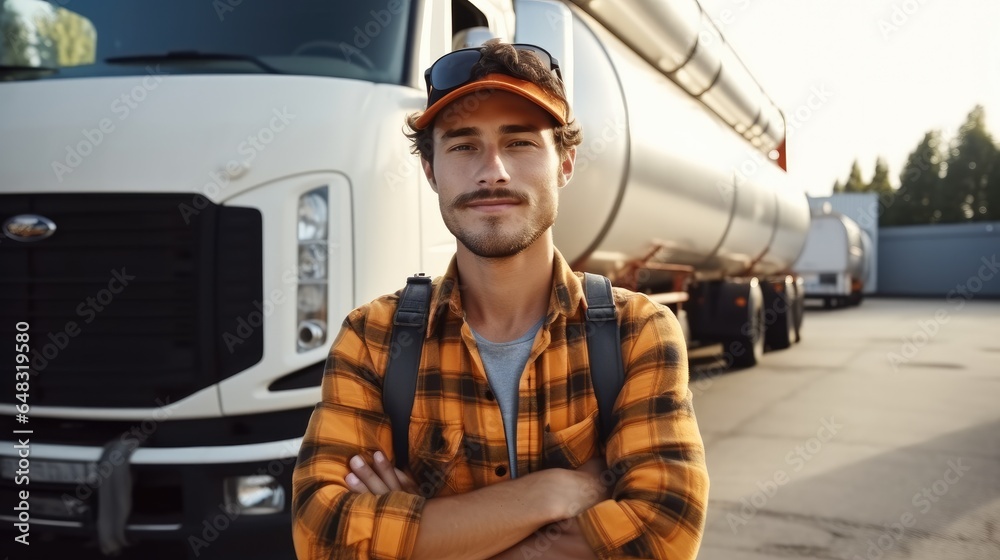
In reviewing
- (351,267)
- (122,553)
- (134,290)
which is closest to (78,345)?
(134,290)

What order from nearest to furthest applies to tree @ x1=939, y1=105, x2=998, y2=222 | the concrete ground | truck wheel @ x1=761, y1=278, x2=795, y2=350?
the concrete ground
truck wheel @ x1=761, y1=278, x2=795, y2=350
tree @ x1=939, y1=105, x2=998, y2=222

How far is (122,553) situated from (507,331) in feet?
5.59

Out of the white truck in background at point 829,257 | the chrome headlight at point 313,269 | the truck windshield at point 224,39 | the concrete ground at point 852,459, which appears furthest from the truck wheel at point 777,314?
the white truck in background at point 829,257

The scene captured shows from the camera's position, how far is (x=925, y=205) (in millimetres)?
52625

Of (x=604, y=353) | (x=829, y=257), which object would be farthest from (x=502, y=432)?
(x=829, y=257)

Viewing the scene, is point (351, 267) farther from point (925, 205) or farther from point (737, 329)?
point (925, 205)

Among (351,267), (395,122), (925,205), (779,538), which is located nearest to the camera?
(351,267)

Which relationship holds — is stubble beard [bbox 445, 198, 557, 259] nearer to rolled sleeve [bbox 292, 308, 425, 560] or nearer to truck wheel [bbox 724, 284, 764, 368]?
rolled sleeve [bbox 292, 308, 425, 560]

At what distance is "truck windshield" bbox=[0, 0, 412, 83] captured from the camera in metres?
2.92

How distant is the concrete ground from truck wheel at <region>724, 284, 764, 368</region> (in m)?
0.22

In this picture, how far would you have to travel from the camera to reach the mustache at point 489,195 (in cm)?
155

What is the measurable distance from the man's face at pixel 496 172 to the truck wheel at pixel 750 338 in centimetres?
762

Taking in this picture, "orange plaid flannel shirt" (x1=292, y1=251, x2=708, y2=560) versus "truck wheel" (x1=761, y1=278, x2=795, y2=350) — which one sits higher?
"orange plaid flannel shirt" (x1=292, y1=251, x2=708, y2=560)

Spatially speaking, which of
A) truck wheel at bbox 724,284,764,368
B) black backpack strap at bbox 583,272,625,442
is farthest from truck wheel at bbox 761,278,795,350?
black backpack strap at bbox 583,272,625,442
